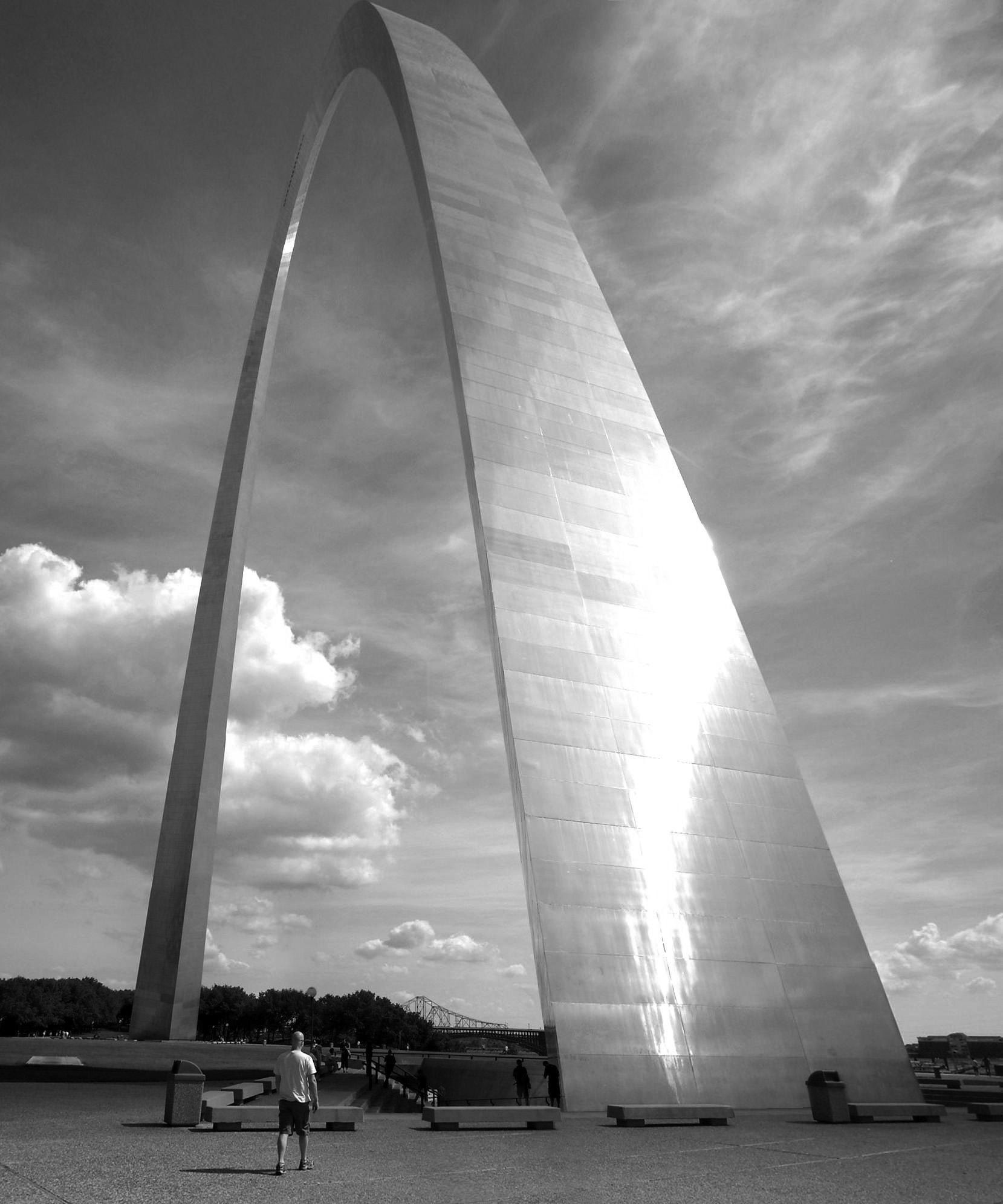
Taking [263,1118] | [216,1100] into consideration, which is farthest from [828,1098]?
[216,1100]

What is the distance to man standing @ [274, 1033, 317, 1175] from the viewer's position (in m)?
8.02

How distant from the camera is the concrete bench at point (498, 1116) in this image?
11.1 metres

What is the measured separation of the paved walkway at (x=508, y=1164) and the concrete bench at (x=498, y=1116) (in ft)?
0.45

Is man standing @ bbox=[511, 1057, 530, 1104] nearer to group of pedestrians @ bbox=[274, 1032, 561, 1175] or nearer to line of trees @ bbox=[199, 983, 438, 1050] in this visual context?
group of pedestrians @ bbox=[274, 1032, 561, 1175]

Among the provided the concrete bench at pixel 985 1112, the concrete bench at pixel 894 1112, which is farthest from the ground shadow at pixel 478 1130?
the concrete bench at pixel 985 1112

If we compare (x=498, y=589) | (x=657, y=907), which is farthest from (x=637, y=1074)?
(x=498, y=589)

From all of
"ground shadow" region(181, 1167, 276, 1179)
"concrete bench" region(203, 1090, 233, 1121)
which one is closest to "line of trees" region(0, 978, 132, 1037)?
"concrete bench" region(203, 1090, 233, 1121)

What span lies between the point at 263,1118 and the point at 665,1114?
537 centimetres

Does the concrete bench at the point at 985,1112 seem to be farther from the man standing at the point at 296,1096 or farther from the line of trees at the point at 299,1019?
the line of trees at the point at 299,1019

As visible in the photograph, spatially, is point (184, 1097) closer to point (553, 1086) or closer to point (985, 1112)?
point (553, 1086)

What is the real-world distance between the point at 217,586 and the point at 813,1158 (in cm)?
2833

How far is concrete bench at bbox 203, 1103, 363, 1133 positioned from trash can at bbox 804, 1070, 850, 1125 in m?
6.21

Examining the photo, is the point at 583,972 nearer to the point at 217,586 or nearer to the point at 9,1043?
the point at 9,1043

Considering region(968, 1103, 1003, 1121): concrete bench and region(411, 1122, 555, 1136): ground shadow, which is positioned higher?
region(411, 1122, 555, 1136): ground shadow
